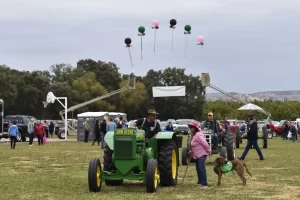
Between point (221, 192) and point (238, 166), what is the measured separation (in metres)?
1.20

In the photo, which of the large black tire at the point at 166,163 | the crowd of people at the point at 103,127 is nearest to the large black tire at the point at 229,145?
the large black tire at the point at 166,163

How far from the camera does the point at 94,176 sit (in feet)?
38.4

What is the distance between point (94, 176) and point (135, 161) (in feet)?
2.98

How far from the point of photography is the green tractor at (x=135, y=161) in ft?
38.5

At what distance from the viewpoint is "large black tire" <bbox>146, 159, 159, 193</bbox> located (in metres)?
11.5

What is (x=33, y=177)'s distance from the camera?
1494cm

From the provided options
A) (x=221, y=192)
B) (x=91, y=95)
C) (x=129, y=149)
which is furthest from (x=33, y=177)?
(x=91, y=95)

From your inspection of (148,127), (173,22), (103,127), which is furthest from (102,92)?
(148,127)

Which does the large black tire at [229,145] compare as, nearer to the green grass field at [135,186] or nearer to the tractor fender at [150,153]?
the green grass field at [135,186]

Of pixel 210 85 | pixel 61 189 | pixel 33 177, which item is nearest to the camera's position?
pixel 61 189

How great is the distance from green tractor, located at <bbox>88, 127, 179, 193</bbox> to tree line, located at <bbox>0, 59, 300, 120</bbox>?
203ft

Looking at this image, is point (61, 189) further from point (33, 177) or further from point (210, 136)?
point (210, 136)

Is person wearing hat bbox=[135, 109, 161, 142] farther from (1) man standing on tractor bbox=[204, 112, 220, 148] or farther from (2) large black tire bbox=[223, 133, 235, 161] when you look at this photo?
(2) large black tire bbox=[223, 133, 235, 161]

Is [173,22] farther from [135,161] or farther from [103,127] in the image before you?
[135,161]
